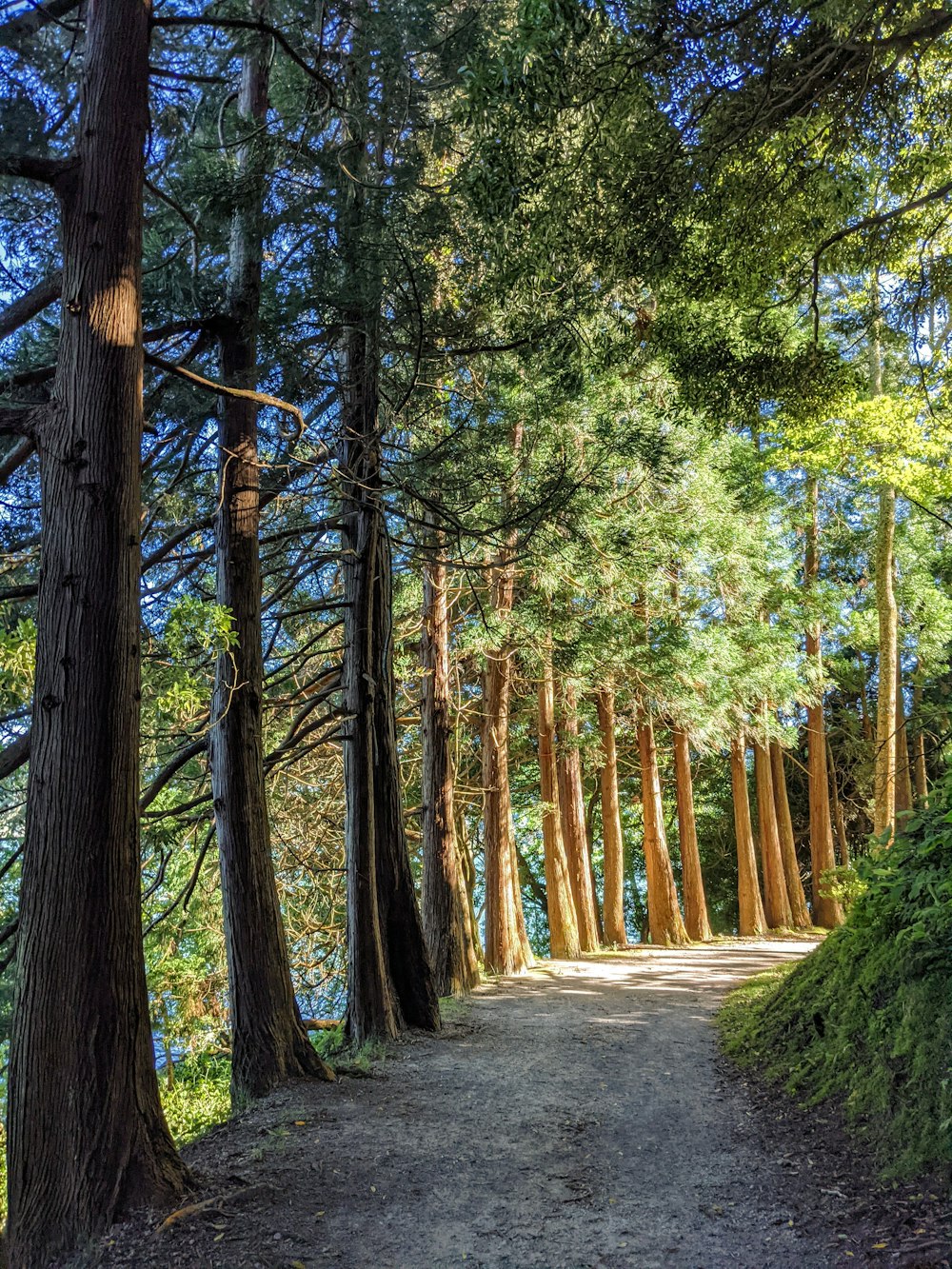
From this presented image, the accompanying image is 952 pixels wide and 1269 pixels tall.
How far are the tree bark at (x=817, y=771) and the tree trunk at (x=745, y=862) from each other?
4.52ft

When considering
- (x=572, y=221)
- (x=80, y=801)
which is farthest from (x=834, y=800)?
(x=80, y=801)

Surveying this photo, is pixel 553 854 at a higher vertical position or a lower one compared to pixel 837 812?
lower

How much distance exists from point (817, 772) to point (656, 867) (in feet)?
16.0

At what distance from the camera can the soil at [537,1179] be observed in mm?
3877

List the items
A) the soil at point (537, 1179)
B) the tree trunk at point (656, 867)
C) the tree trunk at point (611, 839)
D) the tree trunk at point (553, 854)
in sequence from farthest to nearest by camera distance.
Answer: the tree trunk at point (656, 867) → the tree trunk at point (611, 839) → the tree trunk at point (553, 854) → the soil at point (537, 1179)

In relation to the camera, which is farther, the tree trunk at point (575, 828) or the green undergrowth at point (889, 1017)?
the tree trunk at point (575, 828)

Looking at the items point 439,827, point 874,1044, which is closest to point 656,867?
point 439,827

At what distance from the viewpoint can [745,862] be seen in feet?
70.7

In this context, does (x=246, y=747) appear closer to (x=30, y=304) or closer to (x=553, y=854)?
(x=30, y=304)

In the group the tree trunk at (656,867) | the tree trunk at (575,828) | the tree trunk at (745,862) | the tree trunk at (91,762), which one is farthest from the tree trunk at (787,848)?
the tree trunk at (91,762)

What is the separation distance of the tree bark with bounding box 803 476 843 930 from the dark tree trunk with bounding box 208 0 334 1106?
1637cm

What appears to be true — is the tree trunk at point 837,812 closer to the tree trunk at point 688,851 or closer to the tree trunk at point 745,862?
the tree trunk at point 745,862

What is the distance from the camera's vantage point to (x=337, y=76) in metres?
7.60

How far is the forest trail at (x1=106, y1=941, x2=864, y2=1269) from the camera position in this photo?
397 cm
